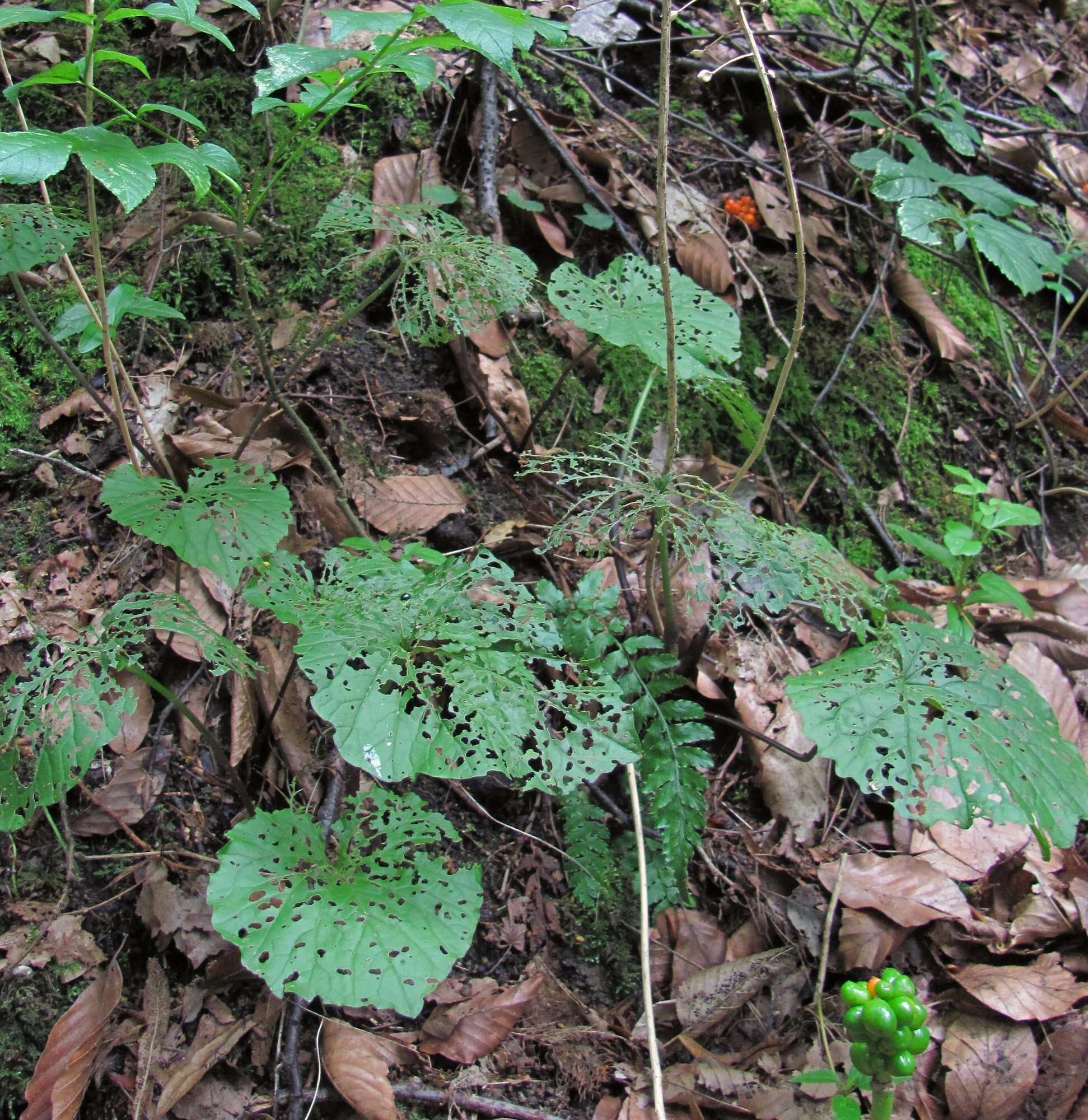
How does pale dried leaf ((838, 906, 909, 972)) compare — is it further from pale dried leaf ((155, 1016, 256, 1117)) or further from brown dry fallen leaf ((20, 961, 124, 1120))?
brown dry fallen leaf ((20, 961, 124, 1120))

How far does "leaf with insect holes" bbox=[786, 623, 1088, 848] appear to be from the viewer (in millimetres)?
1770

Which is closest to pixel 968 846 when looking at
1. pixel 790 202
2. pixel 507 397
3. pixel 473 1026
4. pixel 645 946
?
pixel 645 946

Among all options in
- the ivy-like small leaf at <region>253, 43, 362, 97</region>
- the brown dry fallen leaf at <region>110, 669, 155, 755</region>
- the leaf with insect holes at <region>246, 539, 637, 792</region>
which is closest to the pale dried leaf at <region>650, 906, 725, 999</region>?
the leaf with insect holes at <region>246, 539, 637, 792</region>

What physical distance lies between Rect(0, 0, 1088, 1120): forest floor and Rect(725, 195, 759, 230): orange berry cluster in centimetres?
13

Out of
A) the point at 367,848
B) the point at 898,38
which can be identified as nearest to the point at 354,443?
the point at 367,848

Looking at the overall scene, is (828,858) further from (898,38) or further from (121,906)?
(898,38)

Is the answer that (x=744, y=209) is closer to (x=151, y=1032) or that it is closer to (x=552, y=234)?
(x=552, y=234)

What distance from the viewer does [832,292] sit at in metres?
3.61

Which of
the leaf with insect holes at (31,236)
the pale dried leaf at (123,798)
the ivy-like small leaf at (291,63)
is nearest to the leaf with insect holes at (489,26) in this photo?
the ivy-like small leaf at (291,63)

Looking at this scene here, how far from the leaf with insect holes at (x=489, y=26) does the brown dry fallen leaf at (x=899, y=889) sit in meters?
2.11

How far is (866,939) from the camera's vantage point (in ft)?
7.41

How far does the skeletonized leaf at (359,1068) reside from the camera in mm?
1716

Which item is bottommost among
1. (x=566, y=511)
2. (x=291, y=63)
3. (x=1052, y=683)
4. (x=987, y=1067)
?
(x=987, y=1067)

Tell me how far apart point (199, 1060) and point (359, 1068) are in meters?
0.32
